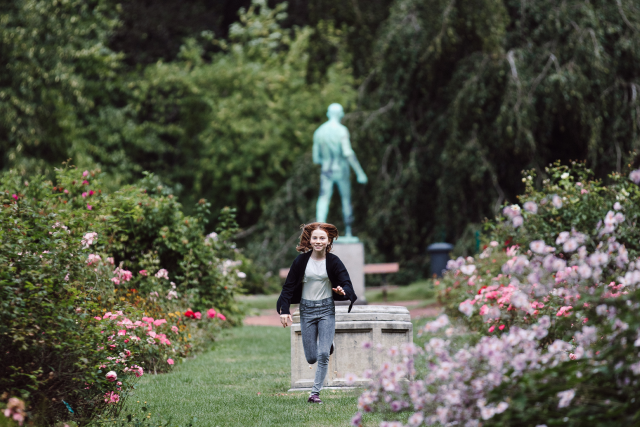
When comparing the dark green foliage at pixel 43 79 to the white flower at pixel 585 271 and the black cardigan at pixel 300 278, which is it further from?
the white flower at pixel 585 271

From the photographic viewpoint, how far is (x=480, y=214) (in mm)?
14977

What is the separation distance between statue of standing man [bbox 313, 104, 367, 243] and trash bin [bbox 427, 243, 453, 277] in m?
2.35

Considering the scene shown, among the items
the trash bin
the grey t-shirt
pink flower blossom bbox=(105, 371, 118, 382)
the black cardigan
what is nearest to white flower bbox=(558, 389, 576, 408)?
pink flower blossom bbox=(105, 371, 118, 382)

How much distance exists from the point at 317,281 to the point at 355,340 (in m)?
0.88

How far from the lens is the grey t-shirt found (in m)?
5.36

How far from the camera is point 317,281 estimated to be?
5.37 meters

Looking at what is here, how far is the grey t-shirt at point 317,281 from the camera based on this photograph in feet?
17.6

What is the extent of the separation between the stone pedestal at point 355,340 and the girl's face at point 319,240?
0.85 meters

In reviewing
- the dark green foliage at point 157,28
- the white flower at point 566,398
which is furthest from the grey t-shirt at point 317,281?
the dark green foliage at point 157,28

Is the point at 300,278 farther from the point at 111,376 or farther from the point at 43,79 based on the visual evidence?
the point at 43,79

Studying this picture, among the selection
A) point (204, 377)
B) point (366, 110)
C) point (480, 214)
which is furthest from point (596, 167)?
point (204, 377)

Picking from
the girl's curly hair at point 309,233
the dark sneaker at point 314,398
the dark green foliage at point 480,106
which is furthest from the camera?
the dark green foliage at point 480,106

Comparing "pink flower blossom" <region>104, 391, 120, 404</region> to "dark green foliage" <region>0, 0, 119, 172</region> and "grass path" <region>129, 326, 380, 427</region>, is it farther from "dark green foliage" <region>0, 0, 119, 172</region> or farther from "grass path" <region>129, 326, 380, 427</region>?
"dark green foliage" <region>0, 0, 119, 172</region>

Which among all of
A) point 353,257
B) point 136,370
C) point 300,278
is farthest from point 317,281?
point 353,257
